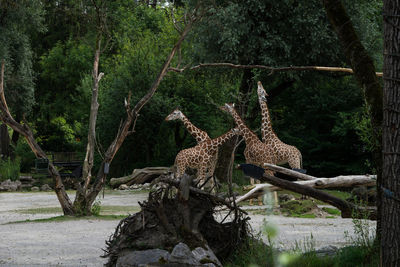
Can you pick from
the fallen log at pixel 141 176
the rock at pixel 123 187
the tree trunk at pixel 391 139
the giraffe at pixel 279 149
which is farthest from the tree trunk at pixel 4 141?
the tree trunk at pixel 391 139

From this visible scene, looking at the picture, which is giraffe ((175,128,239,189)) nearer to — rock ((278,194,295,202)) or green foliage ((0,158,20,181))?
rock ((278,194,295,202))

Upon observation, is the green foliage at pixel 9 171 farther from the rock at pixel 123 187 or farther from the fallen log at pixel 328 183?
the fallen log at pixel 328 183

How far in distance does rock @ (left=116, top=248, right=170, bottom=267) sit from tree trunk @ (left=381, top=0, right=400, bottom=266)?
1.94 meters

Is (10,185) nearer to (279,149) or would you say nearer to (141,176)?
(141,176)

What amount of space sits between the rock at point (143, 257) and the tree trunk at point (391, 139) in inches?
76.5

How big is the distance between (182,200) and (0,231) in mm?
5555

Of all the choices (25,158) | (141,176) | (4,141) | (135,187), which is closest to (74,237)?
(135,187)

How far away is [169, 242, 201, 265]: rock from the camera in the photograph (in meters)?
5.10

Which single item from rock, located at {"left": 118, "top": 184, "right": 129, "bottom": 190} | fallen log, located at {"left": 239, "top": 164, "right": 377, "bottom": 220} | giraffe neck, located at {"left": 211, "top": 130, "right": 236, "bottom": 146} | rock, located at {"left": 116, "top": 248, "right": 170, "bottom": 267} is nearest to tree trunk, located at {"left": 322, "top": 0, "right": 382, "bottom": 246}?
fallen log, located at {"left": 239, "top": 164, "right": 377, "bottom": 220}

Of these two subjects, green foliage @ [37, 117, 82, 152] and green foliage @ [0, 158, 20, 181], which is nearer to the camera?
green foliage @ [0, 158, 20, 181]

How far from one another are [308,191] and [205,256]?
1.15 metres

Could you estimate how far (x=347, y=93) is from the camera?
72.6ft

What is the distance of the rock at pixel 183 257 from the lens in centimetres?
510

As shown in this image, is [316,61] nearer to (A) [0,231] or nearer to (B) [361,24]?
(B) [361,24]
